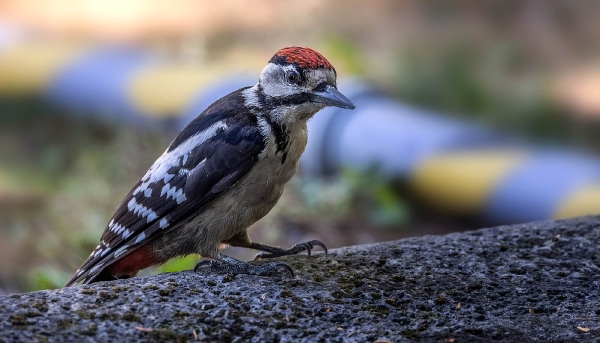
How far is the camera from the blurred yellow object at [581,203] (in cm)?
536

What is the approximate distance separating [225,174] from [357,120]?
3.45 metres

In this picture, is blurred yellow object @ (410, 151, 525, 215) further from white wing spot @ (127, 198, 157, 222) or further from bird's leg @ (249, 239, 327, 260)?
white wing spot @ (127, 198, 157, 222)

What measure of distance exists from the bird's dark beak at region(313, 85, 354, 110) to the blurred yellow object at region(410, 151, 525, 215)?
10.0 ft

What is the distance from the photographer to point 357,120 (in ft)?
20.8

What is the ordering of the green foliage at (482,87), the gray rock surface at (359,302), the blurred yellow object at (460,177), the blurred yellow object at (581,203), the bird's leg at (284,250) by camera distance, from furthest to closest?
the green foliage at (482,87) < the blurred yellow object at (460,177) < the blurred yellow object at (581,203) < the bird's leg at (284,250) < the gray rock surface at (359,302)

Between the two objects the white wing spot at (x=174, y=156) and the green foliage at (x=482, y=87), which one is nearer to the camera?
the white wing spot at (x=174, y=156)

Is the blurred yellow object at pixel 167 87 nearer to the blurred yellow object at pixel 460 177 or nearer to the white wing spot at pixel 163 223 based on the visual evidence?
the blurred yellow object at pixel 460 177

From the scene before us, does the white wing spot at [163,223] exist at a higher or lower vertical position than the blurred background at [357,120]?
lower

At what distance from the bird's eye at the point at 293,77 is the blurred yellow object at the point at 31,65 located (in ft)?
18.5

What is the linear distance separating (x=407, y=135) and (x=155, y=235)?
11.3 feet

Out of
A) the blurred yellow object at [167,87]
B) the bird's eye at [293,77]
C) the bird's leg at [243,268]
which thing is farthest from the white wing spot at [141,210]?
the blurred yellow object at [167,87]

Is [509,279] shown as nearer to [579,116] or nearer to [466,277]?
[466,277]

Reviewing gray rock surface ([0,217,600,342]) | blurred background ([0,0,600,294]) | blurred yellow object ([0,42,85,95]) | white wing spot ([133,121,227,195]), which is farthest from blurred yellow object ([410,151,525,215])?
blurred yellow object ([0,42,85,95])

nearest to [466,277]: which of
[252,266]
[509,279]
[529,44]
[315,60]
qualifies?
[509,279]
